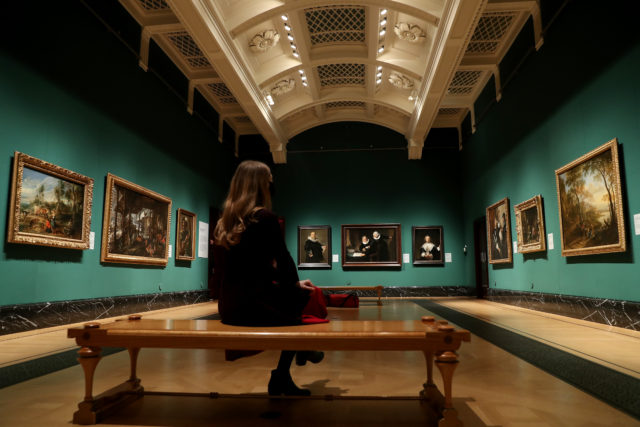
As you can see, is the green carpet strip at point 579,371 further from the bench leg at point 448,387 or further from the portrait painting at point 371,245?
the portrait painting at point 371,245

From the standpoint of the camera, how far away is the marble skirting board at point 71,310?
688 cm

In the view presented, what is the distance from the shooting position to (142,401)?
3379mm

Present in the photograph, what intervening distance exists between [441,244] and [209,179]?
9.87m

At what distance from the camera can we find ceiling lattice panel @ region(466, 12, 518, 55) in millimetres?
11414

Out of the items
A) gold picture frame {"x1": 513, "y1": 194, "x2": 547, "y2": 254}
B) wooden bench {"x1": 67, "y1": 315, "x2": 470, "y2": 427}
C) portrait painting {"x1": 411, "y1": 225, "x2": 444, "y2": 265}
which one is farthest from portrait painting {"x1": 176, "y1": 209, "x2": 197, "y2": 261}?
wooden bench {"x1": 67, "y1": 315, "x2": 470, "y2": 427}

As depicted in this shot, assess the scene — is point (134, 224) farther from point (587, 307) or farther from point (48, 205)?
point (587, 307)

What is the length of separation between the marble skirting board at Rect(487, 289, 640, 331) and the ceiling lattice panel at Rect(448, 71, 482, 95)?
7.38 metres

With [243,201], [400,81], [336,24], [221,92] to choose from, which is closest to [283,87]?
[221,92]

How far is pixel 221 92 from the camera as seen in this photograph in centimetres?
1592

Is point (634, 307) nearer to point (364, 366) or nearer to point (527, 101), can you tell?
point (364, 366)

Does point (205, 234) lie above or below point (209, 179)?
below

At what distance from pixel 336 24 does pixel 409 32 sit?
81.5 inches

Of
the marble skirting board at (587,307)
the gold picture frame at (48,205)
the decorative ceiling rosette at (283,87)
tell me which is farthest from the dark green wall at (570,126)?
the gold picture frame at (48,205)

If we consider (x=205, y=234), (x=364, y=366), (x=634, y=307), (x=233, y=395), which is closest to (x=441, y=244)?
(x=205, y=234)
